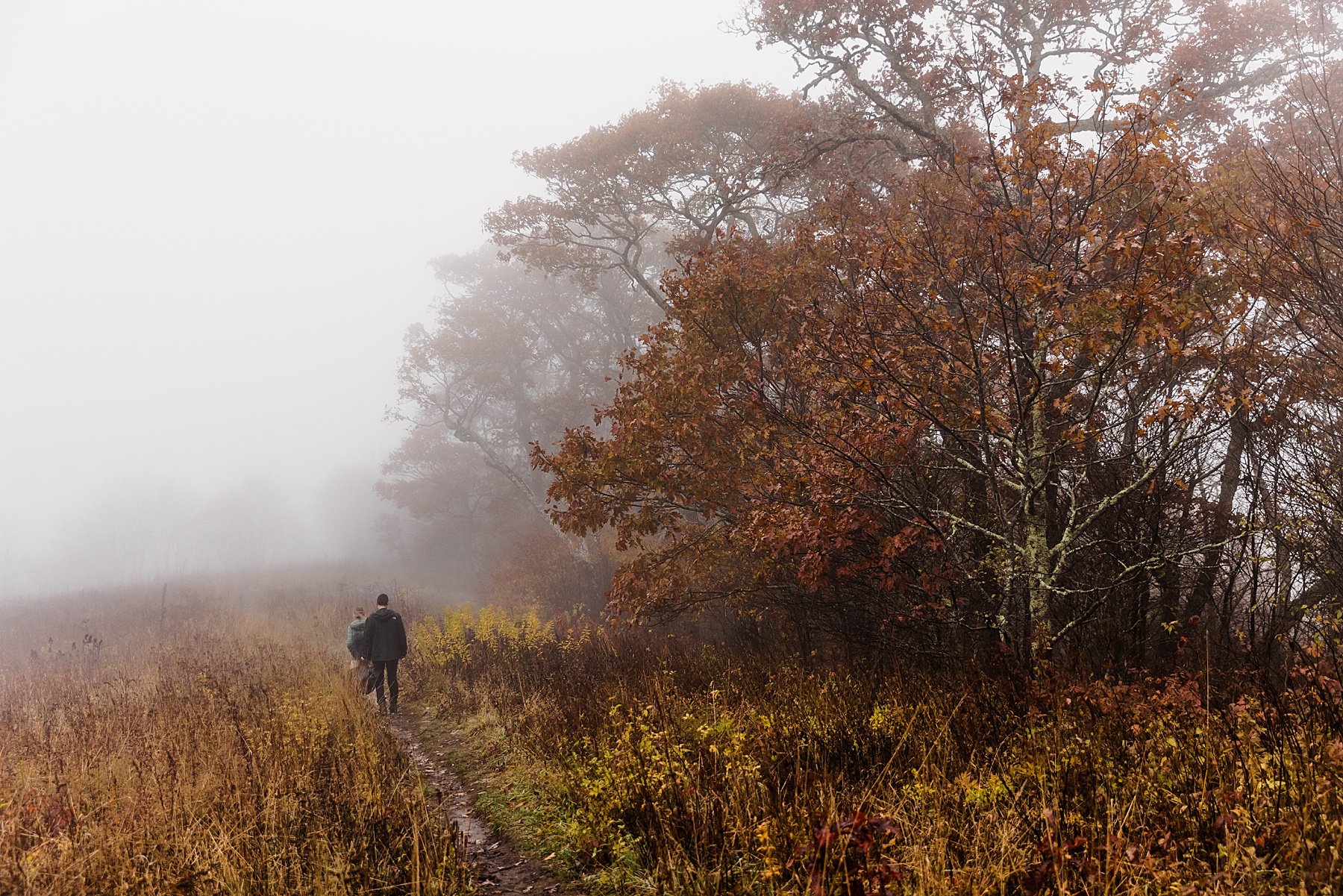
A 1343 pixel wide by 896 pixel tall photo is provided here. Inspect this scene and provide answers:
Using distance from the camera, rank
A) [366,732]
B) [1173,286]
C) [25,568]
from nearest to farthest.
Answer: [1173,286] < [366,732] < [25,568]

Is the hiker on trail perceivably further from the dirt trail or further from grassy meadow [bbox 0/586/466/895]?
the dirt trail

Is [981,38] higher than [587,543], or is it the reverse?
[981,38]

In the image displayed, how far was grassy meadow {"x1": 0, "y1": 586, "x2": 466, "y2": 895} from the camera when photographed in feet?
11.9

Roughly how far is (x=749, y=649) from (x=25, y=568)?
118 meters

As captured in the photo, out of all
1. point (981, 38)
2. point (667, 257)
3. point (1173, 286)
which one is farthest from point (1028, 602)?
point (667, 257)

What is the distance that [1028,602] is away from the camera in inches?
197

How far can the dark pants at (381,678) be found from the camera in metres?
9.34

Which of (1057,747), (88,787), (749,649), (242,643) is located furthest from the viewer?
(242,643)

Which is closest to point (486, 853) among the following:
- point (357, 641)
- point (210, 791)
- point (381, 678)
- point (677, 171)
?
point (210, 791)

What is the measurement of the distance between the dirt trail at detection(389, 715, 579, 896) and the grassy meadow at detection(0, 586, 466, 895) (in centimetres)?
35

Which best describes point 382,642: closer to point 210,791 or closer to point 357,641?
point 357,641

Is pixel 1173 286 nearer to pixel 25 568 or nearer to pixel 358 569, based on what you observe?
pixel 358 569

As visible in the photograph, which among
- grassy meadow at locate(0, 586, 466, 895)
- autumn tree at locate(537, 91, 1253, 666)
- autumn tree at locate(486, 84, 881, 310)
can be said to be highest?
autumn tree at locate(486, 84, 881, 310)

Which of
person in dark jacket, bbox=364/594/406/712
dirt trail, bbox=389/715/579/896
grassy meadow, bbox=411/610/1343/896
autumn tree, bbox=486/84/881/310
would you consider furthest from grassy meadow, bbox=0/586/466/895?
autumn tree, bbox=486/84/881/310
